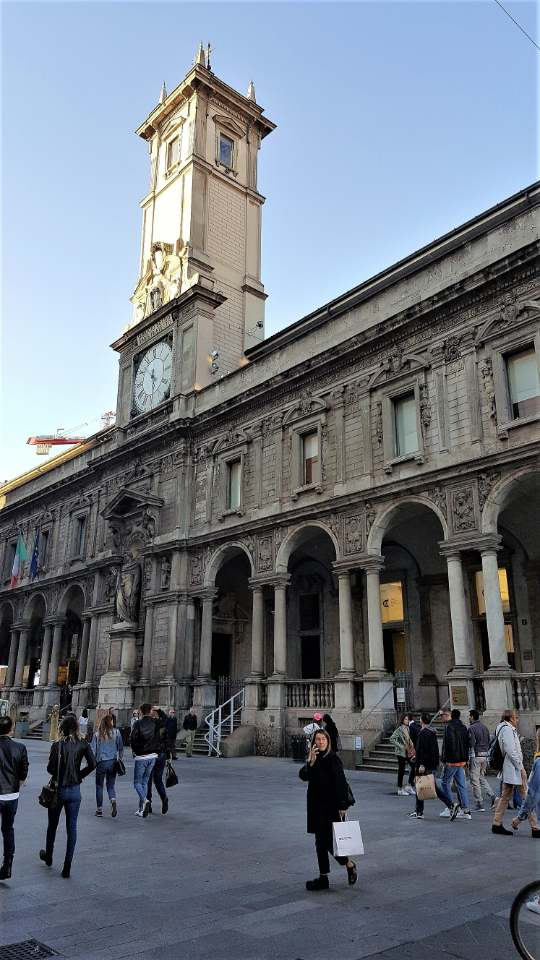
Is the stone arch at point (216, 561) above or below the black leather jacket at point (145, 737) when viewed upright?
above

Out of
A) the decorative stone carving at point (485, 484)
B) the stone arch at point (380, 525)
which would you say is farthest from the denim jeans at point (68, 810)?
the stone arch at point (380, 525)

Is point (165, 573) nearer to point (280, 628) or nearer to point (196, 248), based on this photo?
point (280, 628)

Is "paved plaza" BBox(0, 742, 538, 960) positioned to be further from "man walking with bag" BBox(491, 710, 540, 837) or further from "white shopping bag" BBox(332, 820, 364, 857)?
"white shopping bag" BBox(332, 820, 364, 857)

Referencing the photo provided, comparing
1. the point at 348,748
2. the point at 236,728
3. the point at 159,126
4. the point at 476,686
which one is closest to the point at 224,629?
the point at 236,728

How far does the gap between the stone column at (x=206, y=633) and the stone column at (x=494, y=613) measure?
11634mm

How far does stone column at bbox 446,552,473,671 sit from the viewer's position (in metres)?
17.3

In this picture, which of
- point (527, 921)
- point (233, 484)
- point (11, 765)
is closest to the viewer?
point (527, 921)

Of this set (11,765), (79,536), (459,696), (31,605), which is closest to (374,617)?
(459,696)

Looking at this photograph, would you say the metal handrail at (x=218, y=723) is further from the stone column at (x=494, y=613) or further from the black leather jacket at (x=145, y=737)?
the black leather jacket at (x=145, y=737)

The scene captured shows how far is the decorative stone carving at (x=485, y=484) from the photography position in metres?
17.7

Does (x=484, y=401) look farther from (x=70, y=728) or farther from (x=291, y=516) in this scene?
(x=70, y=728)

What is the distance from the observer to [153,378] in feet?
108

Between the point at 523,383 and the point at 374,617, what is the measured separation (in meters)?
7.54

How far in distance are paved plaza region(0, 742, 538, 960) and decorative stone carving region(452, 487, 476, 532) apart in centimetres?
838
